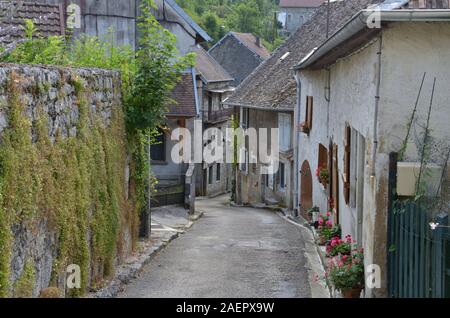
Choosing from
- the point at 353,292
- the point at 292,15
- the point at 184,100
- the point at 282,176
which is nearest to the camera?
the point at 353,292

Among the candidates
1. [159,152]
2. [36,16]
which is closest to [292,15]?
[159,152]

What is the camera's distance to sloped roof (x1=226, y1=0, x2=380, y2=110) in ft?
76.5

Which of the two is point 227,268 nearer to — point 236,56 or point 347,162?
point 347,162

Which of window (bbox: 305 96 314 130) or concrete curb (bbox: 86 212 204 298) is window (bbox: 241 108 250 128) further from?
concrete curb (bbox: 86 212 204 298)

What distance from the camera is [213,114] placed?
35406 millimetres

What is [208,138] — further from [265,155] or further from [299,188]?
[299,188]

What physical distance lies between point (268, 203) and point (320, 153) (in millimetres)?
11999

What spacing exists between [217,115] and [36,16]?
76.5 ft

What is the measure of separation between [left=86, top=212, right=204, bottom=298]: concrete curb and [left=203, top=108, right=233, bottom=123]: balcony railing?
21.2 meters

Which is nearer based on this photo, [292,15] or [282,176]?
[282,176]

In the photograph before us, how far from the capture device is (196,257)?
1123 cm

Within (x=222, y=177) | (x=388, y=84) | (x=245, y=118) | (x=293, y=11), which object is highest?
(x=293, y=11)

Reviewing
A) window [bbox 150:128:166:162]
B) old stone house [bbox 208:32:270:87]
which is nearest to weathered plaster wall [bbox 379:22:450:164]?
window [bbox 150:128:166:162]

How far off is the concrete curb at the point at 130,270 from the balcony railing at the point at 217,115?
21237 millimetres
